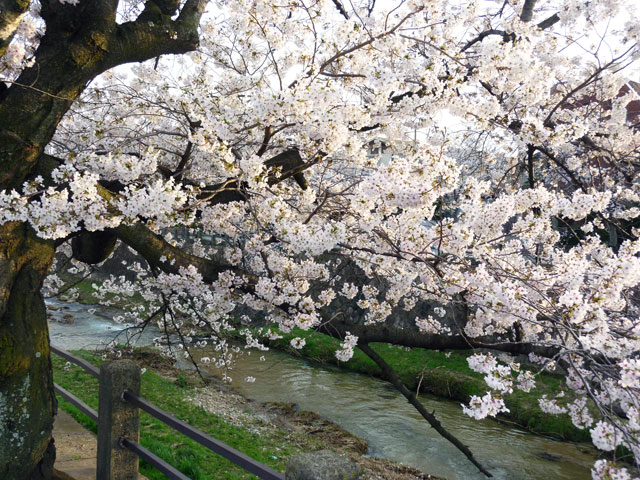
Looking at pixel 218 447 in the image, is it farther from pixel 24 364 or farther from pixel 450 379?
pixel 450 379

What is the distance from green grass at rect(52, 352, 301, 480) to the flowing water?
1443mm

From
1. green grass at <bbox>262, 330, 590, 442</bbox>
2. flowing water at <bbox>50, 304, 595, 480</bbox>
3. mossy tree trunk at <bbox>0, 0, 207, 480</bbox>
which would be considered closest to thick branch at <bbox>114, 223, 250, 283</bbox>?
mossy tree trunk at <bbox>0, 0, 207, 480</bbox>

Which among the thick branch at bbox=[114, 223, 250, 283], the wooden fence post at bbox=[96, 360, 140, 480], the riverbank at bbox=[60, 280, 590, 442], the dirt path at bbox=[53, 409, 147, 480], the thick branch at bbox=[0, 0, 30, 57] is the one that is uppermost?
the thick branch at bbox=[0, 0, 30, 57]

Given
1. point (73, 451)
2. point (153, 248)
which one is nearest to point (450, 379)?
point (73, 451)

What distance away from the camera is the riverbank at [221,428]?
6051mm

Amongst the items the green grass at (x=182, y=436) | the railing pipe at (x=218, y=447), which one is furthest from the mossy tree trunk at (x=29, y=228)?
the green grass at (x=182, y=436)

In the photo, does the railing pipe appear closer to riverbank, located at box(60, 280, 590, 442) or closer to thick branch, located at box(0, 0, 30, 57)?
thick branch, located at box(0, 0, 30, 57)

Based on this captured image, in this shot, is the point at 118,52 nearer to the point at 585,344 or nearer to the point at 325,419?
the point at 585,344

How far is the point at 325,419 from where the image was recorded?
9523 millimetres

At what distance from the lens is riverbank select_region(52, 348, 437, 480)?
6051 mm

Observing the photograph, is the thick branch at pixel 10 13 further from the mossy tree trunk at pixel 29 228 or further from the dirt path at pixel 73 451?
the dirt path at pixel 73 451

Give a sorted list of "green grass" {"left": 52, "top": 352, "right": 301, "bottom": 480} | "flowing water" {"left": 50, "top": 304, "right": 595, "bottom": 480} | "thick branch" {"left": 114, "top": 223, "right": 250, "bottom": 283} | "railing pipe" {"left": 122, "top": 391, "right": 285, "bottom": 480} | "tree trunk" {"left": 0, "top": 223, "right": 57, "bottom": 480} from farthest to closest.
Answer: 1. "flowing water" {"left": 50, "top": 304, "right": 595, "bottom": 480}
2. "green grass" {"left": 52, "top": 352, "right": 301, "bottom": 480}
3. "thick branch" {"left": 114, "top": 223, "right": 250, "bottom": 283}
4. "tree trunk" {"left": 0, "top": 223, "right": 57, "bottom": 480}
5. "railing pipe" {"left": 122, "top": 391, "right": 285, "bottom": 480}

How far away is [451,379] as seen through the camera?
1173 centimetres

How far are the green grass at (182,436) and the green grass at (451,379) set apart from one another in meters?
2.76
